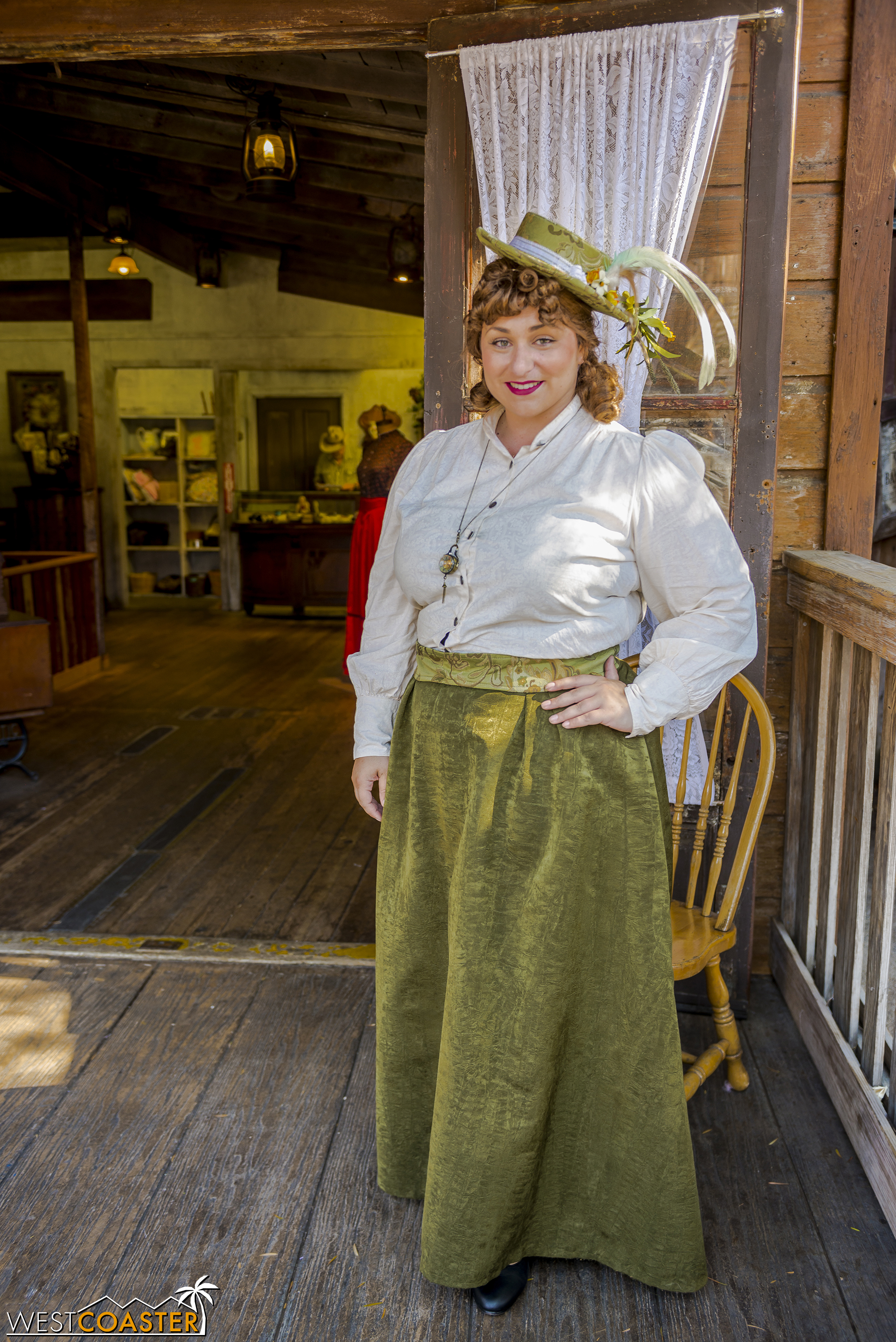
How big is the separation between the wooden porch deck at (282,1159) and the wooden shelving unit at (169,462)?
7.22 meters

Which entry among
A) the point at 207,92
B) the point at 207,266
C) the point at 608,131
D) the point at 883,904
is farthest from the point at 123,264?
the point at 883,904

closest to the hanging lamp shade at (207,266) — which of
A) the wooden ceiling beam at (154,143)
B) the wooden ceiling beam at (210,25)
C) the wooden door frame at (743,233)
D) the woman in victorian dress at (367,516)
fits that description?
the wooden ceiling beam at (154,143)

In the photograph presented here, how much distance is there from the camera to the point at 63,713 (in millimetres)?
6016

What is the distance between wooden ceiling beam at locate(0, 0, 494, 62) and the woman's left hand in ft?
5.83

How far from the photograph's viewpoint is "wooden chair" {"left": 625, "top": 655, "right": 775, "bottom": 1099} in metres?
2.09

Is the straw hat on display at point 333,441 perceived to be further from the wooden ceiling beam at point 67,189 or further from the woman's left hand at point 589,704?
the woman's left hand at point 589,704

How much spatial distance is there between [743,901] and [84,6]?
9.34 feet

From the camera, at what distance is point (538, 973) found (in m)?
1.68

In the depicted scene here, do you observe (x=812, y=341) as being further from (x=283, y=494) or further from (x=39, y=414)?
(x=39, y=414)

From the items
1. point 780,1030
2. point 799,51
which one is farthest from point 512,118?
point 780,1030

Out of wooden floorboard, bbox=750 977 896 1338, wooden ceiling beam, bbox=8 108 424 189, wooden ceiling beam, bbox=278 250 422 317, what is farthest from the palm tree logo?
wooden ceiling beam, bbox=278 250 422 317

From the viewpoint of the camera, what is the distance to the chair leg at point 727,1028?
7.58ft

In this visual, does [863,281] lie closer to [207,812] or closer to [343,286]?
[207,812]

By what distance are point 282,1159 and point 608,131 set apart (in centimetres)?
235
